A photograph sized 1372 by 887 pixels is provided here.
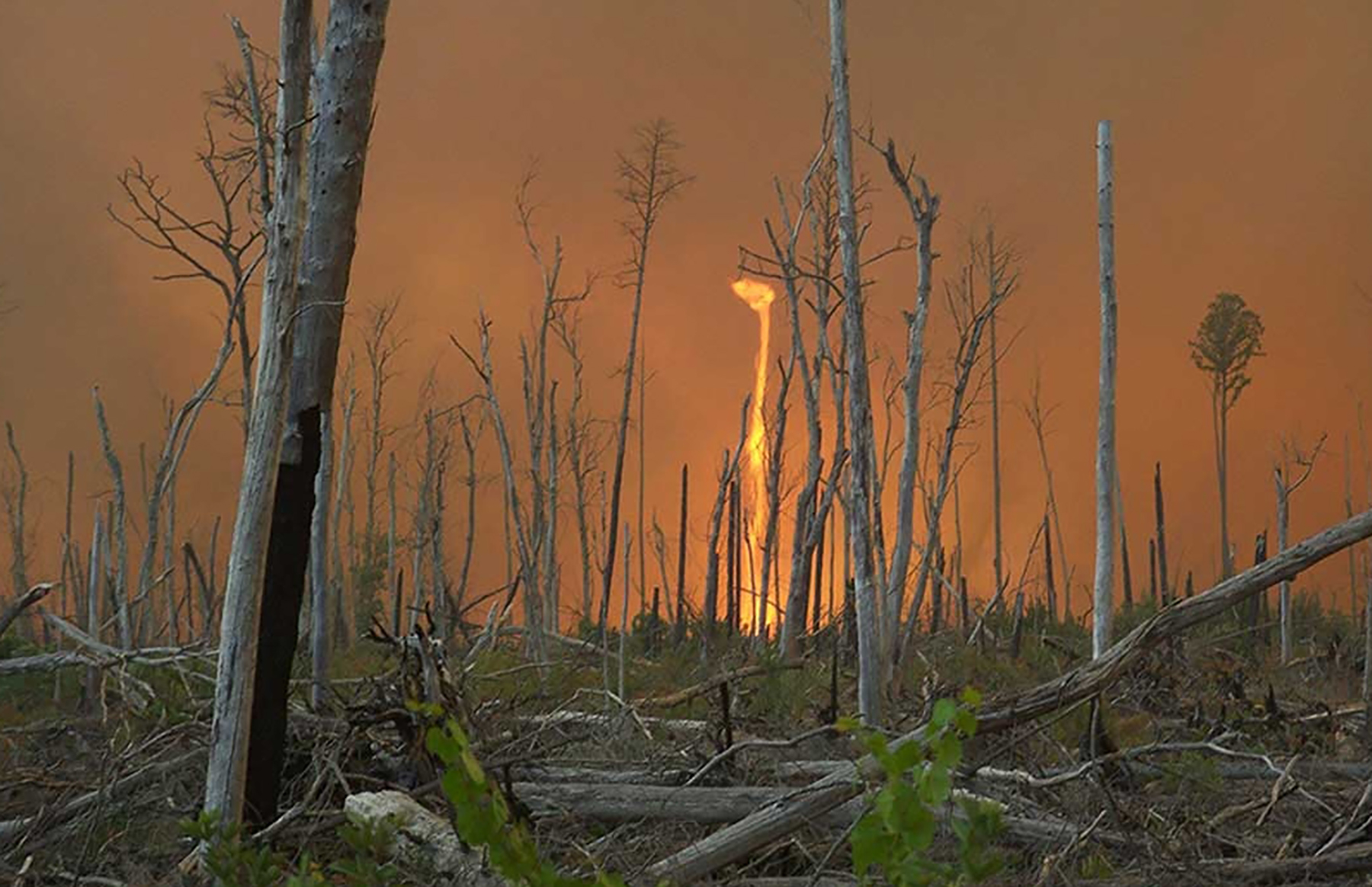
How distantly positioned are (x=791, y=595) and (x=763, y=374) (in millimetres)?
5381

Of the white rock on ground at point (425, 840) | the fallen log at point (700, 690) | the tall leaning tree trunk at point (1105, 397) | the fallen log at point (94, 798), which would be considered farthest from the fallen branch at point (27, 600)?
the tall leaning tree trunk at point (1105, 397)

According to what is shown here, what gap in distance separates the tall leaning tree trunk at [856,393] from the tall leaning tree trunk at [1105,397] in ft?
10.1

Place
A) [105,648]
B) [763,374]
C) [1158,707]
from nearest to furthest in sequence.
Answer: [105,648]
[1158,707]
[763,374]

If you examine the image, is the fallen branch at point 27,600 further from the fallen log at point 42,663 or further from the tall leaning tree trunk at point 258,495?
the tall leaning tree trunk at point 258,495

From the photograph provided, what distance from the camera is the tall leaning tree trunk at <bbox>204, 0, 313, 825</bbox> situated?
4.51 meters

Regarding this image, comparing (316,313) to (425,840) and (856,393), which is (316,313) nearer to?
(425,840)

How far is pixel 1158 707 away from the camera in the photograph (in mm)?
10102

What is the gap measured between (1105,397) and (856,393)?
3650 millimetres

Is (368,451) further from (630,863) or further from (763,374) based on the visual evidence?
(630,863)

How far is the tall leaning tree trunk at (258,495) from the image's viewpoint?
4.51 m

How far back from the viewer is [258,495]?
454 cm

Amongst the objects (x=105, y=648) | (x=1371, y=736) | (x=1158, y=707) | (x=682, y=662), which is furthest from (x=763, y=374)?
(x=105, y=648)

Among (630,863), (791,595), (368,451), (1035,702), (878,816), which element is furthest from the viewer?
(368,451)

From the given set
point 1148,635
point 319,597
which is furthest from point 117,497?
point 1148,635
